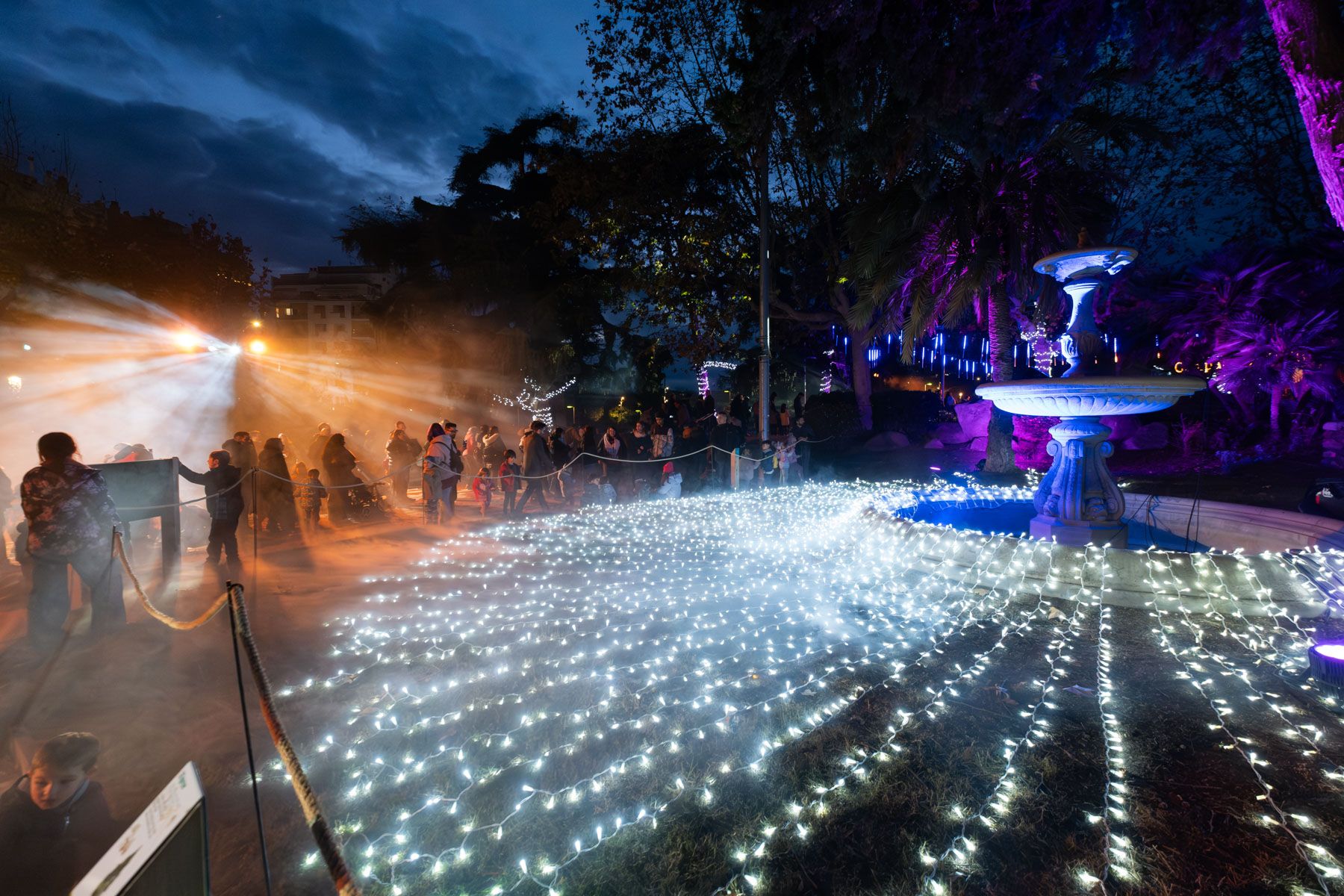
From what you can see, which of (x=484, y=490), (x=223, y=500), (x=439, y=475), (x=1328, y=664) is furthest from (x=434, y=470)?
(x=1328, y=664)

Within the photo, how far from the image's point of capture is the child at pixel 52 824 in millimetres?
2375

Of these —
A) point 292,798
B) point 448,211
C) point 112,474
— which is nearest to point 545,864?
point 292,798

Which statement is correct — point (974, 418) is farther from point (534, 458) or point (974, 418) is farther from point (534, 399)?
point (534, 399)

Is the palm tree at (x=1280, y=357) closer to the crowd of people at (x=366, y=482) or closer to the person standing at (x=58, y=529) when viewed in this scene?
the crowd of people at (x=366, y=482)

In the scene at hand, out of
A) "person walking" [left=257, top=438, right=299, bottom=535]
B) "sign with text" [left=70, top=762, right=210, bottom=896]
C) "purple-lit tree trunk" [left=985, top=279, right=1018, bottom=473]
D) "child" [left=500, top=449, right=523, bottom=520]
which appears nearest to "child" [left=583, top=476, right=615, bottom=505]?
"child" [left=500, top=449, right=523, bottom=520]

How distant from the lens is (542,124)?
67.7 ft

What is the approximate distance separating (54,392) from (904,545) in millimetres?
25022

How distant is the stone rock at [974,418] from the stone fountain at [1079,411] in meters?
11.3

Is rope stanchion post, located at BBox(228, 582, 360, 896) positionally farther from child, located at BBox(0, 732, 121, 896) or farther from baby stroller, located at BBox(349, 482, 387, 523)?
baby stroller, located at BBox(349, 482, 387, 523)

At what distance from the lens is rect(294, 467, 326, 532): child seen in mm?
9945

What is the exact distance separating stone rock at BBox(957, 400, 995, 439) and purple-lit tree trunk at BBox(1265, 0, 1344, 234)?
41.8ft

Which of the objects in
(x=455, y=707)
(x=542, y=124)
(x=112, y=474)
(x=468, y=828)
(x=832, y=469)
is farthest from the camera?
(x=542, y=124)

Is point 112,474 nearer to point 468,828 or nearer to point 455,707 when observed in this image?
point 455,707

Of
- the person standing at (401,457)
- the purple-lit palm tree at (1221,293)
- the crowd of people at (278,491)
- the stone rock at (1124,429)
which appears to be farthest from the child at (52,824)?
the stone rock at (1124,429)
